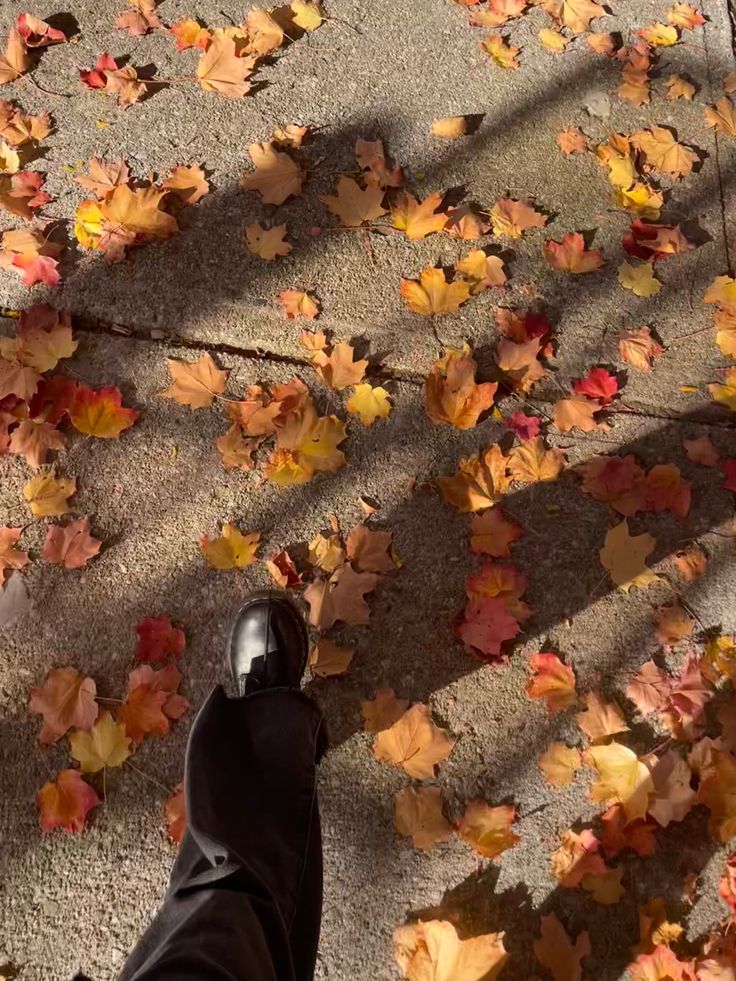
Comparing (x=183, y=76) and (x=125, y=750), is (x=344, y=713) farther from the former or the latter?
(x=183, y=76)

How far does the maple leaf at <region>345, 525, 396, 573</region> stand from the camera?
2.14 meters

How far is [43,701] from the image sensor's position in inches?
77.2

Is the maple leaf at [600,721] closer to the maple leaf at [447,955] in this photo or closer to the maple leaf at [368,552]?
the maple leaf at [447,955]

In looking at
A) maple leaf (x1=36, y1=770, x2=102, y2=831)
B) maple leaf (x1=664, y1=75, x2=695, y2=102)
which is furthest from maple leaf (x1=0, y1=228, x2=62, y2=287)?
maple leaf (x1=664, y1=75, x2=695, y2=102)

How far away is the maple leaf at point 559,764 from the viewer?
2002 mm

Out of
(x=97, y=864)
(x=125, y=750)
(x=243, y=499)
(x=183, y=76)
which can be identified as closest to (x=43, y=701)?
(x=125, y=750)

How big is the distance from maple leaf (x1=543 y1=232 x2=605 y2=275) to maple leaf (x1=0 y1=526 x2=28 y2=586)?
1.83m

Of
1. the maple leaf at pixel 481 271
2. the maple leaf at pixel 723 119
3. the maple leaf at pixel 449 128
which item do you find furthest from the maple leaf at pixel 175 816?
the maple leaf at pixel 723 119

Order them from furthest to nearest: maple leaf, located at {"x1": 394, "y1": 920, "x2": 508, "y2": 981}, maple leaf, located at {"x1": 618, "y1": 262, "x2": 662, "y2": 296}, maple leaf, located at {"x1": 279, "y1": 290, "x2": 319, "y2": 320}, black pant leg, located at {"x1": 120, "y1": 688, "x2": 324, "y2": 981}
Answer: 1. maple leaf, located at {"x1": 618, "y1": 262, "x2": 662, "y2": 296}
2. maple leaf, located at {"x1": 279, "y1": 290, "x2": 319, "y2": 320}
3. maple leaf, located at {"x1": 394, "y1": 920, "x2": 508, "y2": 981}
4. black pant leg, located at {"x1": 120, "y1": 688, "x2": 324, "y2": 981}

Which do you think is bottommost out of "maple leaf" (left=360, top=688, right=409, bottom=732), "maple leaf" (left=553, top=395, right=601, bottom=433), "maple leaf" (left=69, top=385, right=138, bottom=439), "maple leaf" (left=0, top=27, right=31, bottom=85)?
"maple leaf" (left=360, top=688, right=409, bottom=732)

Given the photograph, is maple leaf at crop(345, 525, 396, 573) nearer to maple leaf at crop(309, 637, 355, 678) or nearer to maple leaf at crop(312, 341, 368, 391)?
maple leaf at crop(309, 637, 355, 678)

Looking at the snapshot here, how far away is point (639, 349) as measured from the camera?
2.41m

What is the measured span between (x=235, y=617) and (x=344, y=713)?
38 centimetres

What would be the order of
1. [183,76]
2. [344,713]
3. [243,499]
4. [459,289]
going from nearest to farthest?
[344,713] < [243,499] < [459,289] < [183,76]
